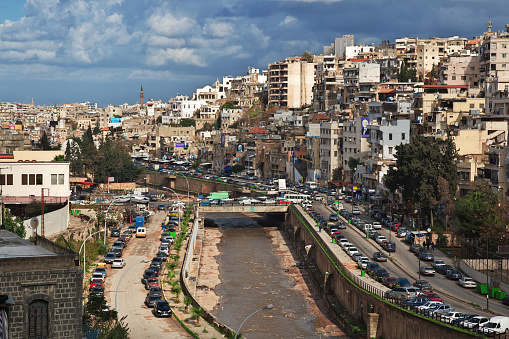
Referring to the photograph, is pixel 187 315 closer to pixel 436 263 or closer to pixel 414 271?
pixel 414 271

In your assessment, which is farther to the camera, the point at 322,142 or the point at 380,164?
the point at 322,142

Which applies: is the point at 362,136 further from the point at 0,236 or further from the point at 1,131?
the point at 0,236

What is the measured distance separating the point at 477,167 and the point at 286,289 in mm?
24918

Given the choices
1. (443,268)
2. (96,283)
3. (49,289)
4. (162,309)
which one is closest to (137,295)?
(96,283)

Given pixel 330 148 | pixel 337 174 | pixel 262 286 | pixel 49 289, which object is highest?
pixel 330 148

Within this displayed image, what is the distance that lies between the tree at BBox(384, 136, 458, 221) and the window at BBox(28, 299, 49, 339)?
5514 centimetres

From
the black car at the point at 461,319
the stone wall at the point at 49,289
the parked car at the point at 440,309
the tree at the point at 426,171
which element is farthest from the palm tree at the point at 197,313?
the tree at the point at 426,171

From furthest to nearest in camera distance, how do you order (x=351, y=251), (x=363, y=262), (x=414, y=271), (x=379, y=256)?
(x=351, y=251) < (x=379, y=256) < (x=363, y=262) < (x=414, y=271)

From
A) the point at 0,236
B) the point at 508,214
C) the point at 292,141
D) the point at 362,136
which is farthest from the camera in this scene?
the point at 292,141

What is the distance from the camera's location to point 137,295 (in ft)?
190

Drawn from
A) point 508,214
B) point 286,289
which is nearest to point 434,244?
point 508,214

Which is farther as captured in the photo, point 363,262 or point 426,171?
point 426,171

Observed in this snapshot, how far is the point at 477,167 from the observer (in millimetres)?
78375

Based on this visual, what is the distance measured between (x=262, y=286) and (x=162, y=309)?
60.9 ft
